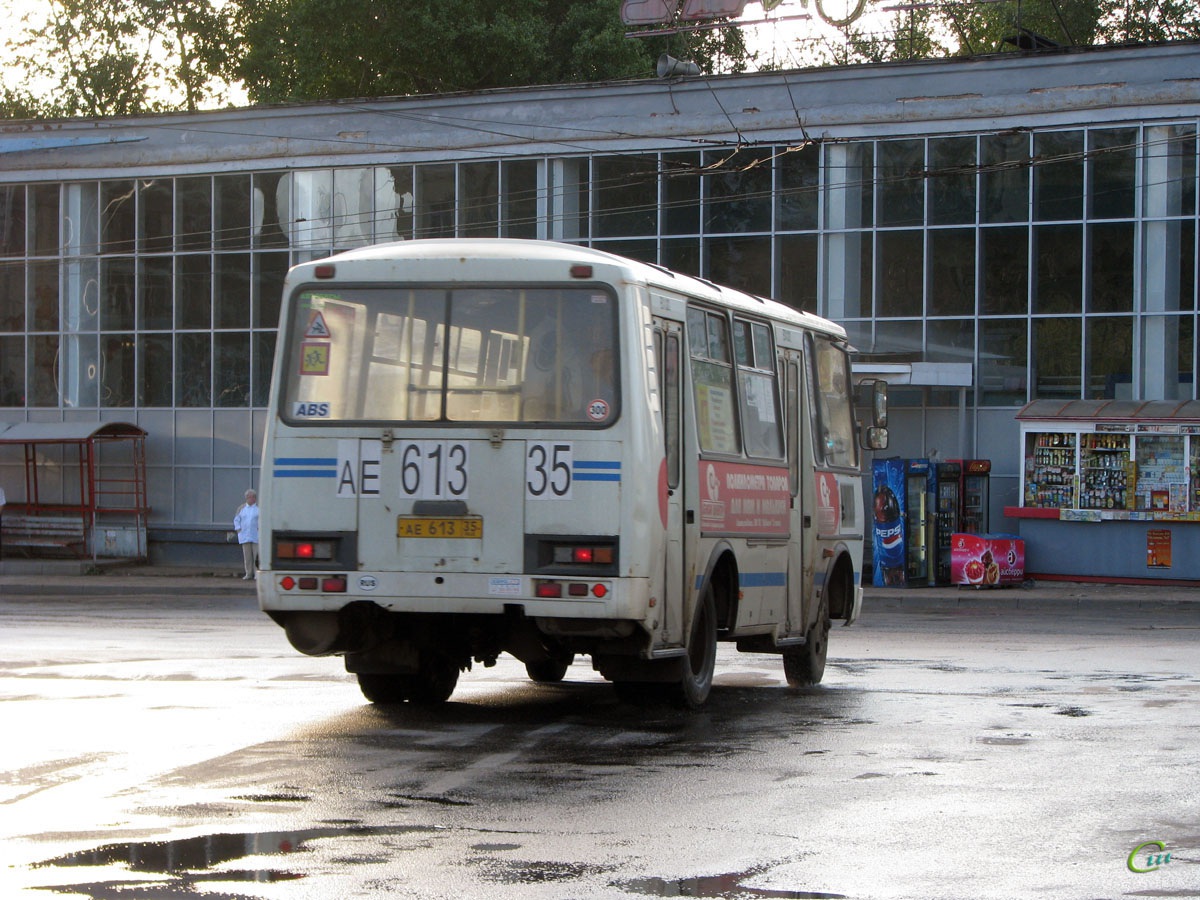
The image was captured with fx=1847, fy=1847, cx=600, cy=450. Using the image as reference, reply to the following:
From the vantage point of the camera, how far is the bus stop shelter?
1425 inches

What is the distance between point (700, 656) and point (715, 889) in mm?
5712

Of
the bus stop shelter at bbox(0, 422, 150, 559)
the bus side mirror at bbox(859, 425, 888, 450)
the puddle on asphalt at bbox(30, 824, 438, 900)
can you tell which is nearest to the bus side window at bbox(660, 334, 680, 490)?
the puddle on asphalt at bbox(30, 824, 438, 900)

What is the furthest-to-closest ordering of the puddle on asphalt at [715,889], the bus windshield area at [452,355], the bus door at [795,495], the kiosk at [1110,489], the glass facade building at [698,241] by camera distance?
the glass facade building at [698,241] → the kiosk at [1110,489] → the bus door at [795,495] → the bus windshield area at [452,355] → the puddle on asphalt at [715,889]

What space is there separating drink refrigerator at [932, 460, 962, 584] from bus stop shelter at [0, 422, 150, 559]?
15.6 metres

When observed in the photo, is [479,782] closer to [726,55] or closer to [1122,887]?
[1122,887]

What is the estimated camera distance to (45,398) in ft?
126

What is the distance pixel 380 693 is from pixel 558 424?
258 cm

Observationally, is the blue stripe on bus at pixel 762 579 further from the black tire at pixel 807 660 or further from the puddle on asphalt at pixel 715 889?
the puddle on asphalt at pixel 715 889

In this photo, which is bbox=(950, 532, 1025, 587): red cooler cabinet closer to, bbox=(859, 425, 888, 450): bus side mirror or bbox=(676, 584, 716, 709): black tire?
bbox=(859, 425, 888, 450): bus side mirror

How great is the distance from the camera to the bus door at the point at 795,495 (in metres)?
13.9

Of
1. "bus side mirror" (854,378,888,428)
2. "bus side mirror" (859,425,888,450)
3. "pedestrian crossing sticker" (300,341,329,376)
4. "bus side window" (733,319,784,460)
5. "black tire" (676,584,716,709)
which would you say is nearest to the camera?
"pedestrian crossing sticker" (300,341,329,376)

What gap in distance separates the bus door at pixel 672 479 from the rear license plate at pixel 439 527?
1107 mm

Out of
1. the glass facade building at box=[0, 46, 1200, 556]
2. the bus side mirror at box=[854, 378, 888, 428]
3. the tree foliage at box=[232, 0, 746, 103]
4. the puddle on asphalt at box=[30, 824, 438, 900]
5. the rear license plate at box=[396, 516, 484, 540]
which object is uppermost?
the tree foliage at box=[232, 0, 746, 103]

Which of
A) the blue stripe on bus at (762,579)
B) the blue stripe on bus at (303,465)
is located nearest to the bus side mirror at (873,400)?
the blue stripe on bus at (762,579)
